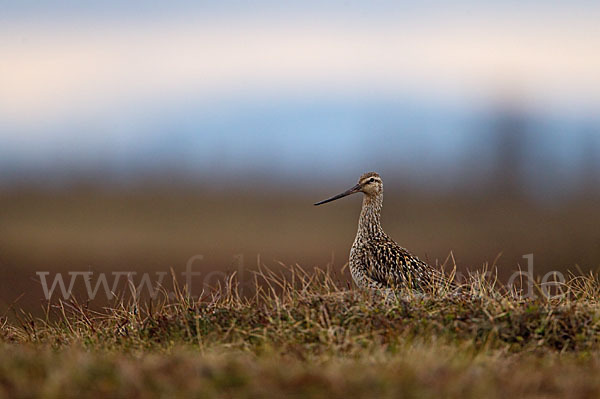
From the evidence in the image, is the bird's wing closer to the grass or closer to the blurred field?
the grass

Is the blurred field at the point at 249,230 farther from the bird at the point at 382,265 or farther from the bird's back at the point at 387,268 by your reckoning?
the bird's back at the point at 387,268

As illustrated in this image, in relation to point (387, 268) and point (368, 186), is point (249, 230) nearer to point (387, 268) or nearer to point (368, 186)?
point (368, 186)

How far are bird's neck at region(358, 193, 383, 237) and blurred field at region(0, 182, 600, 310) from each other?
2.94 meters

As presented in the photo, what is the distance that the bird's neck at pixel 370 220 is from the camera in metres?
10.0

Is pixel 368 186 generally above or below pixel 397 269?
above

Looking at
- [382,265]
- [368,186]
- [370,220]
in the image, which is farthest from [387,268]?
[368,186]

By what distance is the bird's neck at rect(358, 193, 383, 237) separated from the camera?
10.0m

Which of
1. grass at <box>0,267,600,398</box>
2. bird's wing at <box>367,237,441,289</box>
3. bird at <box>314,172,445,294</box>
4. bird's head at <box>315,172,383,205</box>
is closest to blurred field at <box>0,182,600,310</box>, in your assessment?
bird's head at <box>315,172,383,205</box>

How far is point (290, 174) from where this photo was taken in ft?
300

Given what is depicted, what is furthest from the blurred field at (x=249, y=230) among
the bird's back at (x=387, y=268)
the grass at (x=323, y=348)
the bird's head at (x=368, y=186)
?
the grass at (x=323, y=348)

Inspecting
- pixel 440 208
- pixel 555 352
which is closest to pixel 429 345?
pixel 555 352

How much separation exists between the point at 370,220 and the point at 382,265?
938 mm

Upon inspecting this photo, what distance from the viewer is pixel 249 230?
132 feet

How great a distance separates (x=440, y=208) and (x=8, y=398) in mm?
48694
